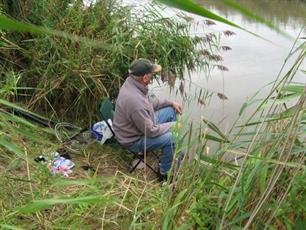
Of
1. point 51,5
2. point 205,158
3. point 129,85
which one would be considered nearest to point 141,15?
point 51,5

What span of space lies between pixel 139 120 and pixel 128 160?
513mm

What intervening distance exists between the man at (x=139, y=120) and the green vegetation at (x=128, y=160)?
0.22m

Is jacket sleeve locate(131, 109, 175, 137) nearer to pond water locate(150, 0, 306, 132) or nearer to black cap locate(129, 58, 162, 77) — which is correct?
black cap locate(129, 58, 162, 77)

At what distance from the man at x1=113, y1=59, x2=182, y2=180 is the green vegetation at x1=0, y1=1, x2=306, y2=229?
223 mm

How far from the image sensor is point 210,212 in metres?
1.44

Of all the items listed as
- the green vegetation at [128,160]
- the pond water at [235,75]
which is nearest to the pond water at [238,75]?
the pond water at [235,75]

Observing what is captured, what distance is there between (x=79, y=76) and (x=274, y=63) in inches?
161

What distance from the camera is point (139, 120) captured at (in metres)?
3.34

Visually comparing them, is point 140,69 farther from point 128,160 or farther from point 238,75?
point 238,75

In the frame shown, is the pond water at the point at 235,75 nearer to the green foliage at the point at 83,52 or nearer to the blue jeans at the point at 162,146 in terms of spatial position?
the green foliage at the point at 83,52

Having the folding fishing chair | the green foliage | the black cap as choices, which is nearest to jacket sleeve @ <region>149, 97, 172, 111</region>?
the green foliage

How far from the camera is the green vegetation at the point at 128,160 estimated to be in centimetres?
117

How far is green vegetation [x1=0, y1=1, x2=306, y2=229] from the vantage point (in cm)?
117

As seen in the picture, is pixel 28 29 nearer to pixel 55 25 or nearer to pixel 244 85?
pixel 55 25
